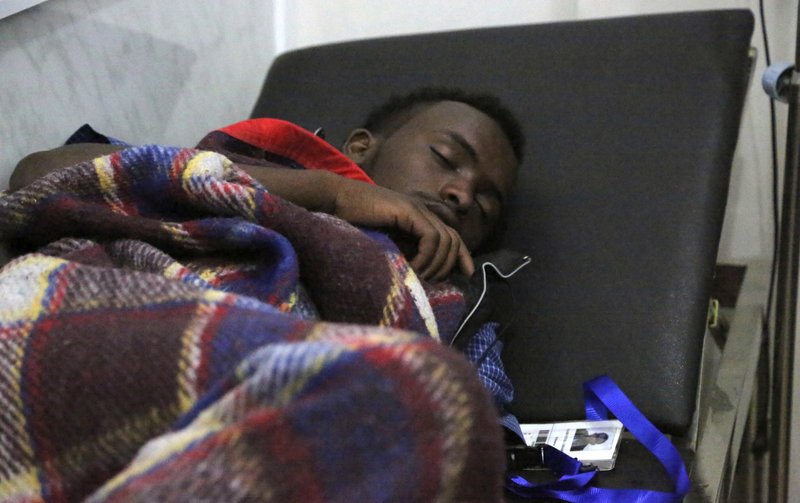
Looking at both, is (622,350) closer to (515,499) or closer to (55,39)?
(515,499)

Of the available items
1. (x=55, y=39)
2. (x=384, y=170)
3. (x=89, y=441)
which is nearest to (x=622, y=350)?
(x=384, y=170)

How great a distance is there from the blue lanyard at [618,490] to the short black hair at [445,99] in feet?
1.53

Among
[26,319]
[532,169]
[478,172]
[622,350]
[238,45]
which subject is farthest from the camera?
[238,45]

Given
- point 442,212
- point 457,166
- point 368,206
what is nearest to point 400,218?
point 368,206

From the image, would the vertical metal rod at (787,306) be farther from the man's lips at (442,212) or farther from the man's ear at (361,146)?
the man's ear at (361,146)

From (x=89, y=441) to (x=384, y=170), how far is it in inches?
27.7

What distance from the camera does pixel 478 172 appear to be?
1.11 m

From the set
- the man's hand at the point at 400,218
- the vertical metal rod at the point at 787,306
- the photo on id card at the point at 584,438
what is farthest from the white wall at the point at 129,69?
the vertical metal rod at the point at 787,306

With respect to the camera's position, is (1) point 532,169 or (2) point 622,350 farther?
(1) point 532,169

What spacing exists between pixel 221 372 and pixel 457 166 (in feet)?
2.25

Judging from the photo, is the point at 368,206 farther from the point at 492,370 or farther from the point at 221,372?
the point at 221,372

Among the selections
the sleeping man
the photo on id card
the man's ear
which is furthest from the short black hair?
the photo on id card

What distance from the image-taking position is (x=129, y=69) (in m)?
1.27

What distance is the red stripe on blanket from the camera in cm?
107
